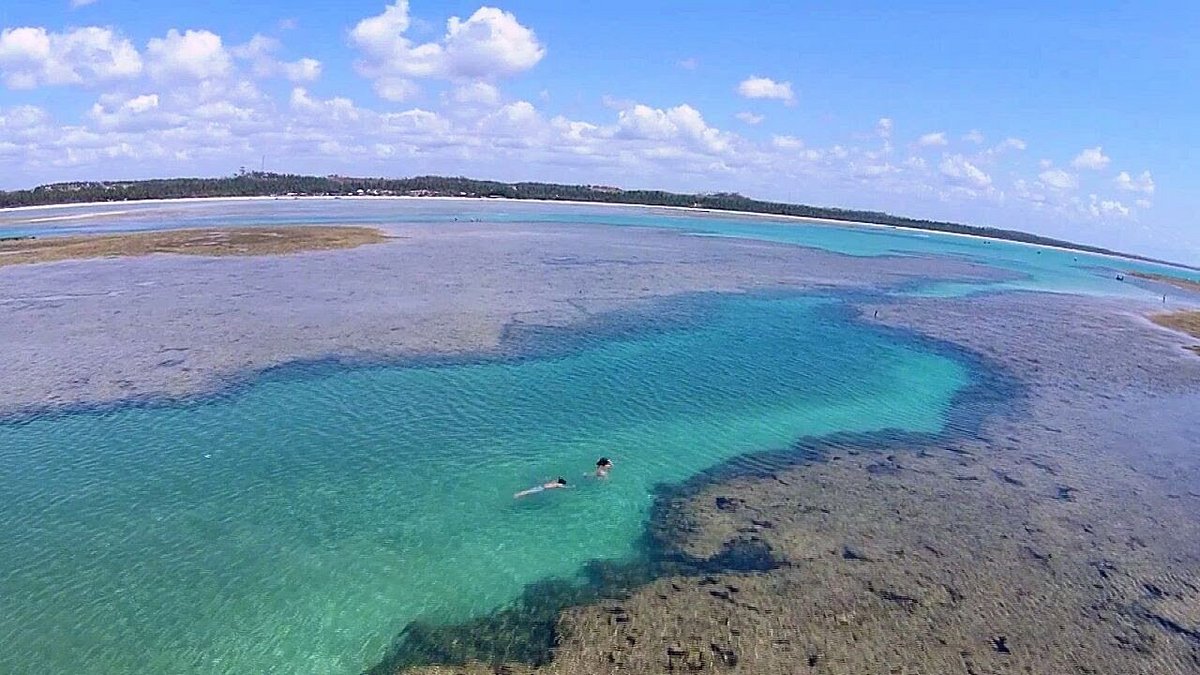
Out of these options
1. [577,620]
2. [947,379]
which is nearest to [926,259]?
[947,379]

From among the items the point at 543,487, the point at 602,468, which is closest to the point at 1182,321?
the point at 602,468

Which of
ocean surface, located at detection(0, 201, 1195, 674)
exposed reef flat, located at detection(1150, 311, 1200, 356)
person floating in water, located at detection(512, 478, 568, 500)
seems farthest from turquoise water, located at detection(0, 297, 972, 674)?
exposed reef flat, located at detection(1150, 311, 1200, 356)

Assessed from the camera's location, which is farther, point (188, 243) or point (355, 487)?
point (188, 243)

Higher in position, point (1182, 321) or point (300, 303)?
point (1182, 321)

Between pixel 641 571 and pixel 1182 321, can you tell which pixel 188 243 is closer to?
pixel 641 571

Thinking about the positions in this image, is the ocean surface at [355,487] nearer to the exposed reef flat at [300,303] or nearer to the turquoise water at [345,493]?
the turquoise water at [345,493]

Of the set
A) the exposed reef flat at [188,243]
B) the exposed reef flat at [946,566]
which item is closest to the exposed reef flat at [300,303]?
the exposed reef flat at [188,243]
